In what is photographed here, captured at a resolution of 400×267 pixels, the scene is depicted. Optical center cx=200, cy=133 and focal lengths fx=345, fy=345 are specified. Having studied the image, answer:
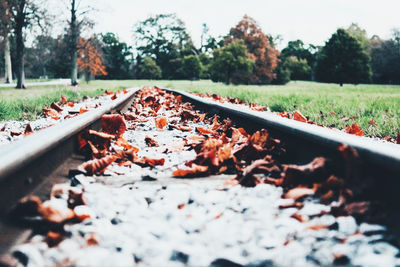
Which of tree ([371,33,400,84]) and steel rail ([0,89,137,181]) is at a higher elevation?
tree ([371,33,400,84])

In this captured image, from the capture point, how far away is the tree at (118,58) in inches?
2940

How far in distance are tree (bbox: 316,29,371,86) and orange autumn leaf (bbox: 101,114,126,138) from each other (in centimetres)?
4893

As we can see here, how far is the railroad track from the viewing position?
1.20 m

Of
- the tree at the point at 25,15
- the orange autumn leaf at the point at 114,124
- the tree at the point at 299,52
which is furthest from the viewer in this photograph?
the tree at the point at 299,52

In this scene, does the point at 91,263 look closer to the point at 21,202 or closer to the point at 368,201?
the point at 21,202

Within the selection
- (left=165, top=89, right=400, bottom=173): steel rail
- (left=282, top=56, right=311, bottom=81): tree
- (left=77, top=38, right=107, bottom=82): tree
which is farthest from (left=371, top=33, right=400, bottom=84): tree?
(left=165, top=89, right=400, bottom=173): steel rail

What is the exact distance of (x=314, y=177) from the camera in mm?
1570

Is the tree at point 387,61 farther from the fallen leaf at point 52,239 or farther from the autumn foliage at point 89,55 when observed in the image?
the fallen leaf at point 52,239

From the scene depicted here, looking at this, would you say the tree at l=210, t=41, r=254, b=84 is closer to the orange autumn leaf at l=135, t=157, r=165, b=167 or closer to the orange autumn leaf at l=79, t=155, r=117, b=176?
the orange autumn leaf at l=135, t=157, r=165, b=167

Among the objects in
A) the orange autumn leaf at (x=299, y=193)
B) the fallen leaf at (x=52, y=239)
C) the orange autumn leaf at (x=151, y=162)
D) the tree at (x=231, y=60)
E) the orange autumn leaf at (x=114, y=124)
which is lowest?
the fallen leaf at (x=52, y=239)

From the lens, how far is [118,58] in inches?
3051

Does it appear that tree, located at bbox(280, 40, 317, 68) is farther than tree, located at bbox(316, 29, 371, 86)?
Yes

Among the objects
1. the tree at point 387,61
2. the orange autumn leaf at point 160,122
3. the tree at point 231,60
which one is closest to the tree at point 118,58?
the tree at point 231,60

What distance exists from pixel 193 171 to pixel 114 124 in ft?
4.00
